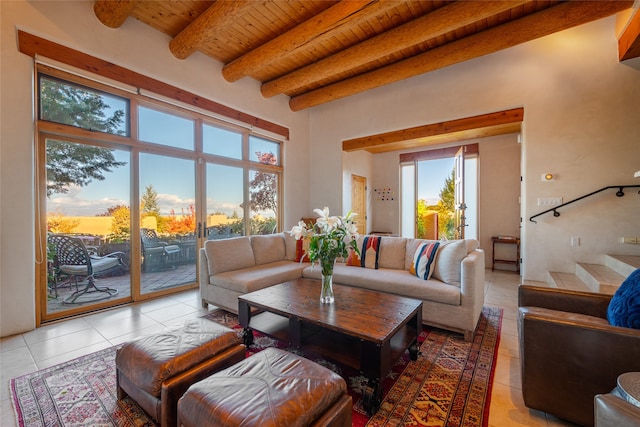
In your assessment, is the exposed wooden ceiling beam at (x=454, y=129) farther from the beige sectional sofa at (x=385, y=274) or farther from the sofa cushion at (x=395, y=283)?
the sofa cushion at (x=395, y=283)

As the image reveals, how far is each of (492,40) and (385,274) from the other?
349 centimetres

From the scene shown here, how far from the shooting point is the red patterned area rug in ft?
4.87

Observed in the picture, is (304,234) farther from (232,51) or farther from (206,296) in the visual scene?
(232,51)

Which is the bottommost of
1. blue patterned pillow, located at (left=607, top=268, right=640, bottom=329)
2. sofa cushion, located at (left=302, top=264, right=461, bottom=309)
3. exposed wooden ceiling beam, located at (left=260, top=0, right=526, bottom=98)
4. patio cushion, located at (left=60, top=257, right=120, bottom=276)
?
sofa cushion, located at (left=302, top=264, right=461, bottom=309)

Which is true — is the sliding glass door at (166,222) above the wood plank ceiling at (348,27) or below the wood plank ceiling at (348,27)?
below

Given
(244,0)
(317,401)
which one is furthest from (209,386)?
(244,0)

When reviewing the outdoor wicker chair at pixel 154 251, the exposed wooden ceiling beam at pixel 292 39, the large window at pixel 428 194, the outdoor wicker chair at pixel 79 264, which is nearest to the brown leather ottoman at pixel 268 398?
the outdoor wicker chair at pixel 79 264

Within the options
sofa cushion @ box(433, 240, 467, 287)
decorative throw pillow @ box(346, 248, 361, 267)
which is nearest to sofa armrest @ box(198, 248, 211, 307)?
decorative throw pillow @ box(346, 248, 361, 267)

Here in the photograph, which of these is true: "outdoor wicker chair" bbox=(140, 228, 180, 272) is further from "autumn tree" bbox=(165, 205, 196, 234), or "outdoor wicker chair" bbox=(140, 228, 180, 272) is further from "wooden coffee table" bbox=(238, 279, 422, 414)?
"wooden coffee table" bbox=(238, 279, 422, 414)

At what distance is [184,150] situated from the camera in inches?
156

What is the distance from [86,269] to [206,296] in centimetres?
142

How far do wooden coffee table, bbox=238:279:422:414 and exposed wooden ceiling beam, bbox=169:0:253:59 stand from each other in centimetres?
305

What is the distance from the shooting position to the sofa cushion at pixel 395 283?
247 cm

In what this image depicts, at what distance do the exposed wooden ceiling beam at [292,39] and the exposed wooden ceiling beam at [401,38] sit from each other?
2.42ft
